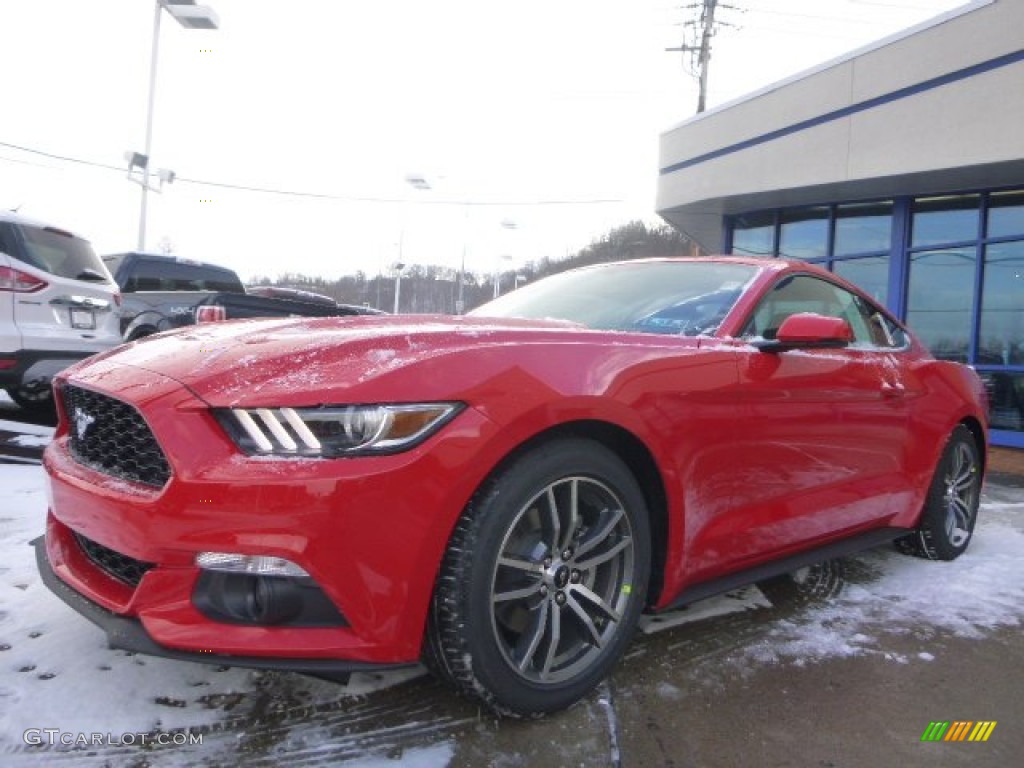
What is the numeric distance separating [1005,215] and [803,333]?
325 inches

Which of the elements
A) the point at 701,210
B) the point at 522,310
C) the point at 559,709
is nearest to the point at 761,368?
the point at 522,310

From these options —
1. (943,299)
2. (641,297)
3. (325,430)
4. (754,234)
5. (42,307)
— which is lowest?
(325,430)

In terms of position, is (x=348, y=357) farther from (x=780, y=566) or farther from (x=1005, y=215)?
(x=1005, y=215)

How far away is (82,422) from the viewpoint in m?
2.21

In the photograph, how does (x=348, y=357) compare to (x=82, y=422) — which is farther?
(x=82, y=422)

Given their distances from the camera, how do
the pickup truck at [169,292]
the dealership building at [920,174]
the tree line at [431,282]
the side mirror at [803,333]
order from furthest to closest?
the tree line at [431,282] → the dealership building at [920,174] → the pickup truck at [169,292] → the side mirror at [803,333]

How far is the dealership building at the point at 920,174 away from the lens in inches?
329

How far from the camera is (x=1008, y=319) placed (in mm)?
9109

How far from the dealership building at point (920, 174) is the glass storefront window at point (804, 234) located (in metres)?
0.02

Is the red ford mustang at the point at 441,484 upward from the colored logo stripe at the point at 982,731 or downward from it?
upward

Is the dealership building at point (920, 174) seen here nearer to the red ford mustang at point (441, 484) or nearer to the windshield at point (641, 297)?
the windshield at point (641, 297)

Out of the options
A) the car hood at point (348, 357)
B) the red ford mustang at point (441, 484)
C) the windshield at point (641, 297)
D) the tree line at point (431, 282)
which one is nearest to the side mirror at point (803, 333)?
the red ford mustang at point (441, 484)

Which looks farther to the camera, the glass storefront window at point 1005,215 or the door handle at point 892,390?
the glass storefront window at point 1005,215

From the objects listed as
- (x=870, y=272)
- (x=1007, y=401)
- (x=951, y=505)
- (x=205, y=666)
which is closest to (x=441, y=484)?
(x=205, y=666)
